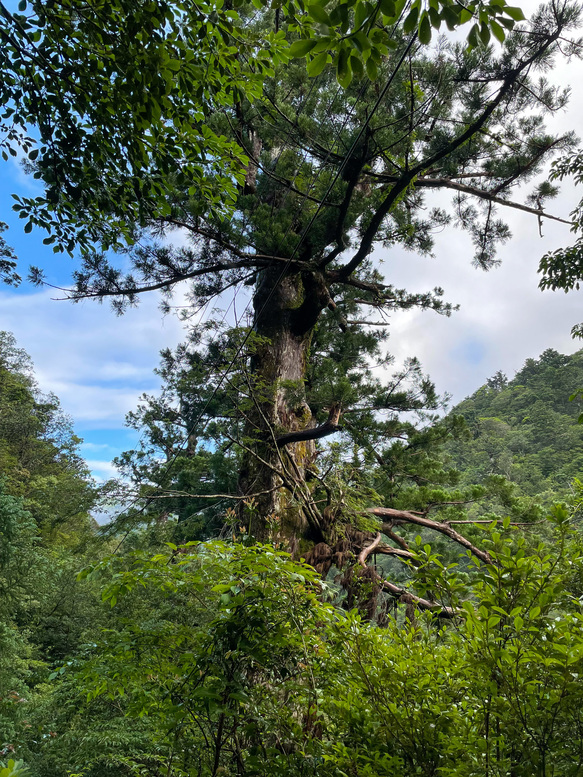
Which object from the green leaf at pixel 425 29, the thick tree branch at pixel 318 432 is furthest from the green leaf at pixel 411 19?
the thick tree branch at pixel 318 432

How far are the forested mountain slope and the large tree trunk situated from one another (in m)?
17.6

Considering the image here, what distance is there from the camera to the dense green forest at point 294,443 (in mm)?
932

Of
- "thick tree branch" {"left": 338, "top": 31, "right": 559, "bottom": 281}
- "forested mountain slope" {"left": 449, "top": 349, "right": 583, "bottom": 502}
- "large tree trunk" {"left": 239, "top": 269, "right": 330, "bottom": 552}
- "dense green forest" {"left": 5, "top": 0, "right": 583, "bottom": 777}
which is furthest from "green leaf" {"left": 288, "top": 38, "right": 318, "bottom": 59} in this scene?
"forested mountain slope" {"left": 449, "top": 349, "right": 583, "bottom": 502}

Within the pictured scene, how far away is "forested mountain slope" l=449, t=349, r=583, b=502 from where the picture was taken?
77.8 feet

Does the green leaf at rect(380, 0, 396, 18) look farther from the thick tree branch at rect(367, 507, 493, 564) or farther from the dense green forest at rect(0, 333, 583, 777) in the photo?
the thick tree branch at rect(367, 507, 493, 564)

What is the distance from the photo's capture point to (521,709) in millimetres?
811

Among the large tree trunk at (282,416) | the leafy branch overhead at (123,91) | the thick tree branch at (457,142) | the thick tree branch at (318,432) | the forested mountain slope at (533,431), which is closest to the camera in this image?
the leafy branch overhead at (123,91)

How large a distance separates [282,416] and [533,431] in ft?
105

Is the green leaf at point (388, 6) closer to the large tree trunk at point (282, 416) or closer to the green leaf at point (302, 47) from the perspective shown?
the green leaf at point (302, 47)

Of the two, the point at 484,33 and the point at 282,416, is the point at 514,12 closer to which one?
the point at 484,33

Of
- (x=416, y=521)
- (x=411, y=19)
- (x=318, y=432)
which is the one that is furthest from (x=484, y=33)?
(x=416, y=521)

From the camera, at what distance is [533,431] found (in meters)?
30.1

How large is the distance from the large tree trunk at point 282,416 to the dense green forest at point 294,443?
28 millimetres

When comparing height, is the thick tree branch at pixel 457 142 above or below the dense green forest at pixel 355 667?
above
